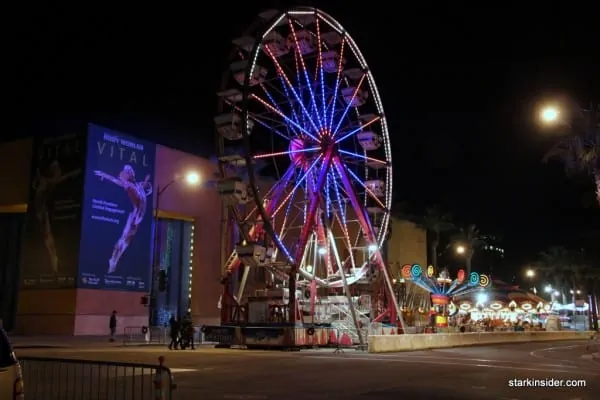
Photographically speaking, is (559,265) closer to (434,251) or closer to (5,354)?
(434,251)

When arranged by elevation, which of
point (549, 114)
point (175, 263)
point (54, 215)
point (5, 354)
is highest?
point (54, 215)

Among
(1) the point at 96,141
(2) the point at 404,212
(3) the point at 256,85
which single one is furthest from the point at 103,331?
(2) the point at 404,212

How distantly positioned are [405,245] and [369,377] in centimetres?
5873

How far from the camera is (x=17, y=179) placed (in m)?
46.7

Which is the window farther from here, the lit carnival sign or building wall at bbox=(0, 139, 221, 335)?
the lit carnival sign

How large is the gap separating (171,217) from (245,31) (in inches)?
894

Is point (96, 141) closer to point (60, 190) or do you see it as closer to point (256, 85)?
point (60, 190)

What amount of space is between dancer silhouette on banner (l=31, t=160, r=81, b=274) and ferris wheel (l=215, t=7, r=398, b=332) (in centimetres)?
1429

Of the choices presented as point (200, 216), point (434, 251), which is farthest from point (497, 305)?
point (200, 216)

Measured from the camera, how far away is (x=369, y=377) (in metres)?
16.9

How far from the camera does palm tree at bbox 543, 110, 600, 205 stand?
56.4 feet

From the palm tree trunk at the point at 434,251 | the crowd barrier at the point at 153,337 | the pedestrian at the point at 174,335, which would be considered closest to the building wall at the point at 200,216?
the crowd barrier at the point at 153,337

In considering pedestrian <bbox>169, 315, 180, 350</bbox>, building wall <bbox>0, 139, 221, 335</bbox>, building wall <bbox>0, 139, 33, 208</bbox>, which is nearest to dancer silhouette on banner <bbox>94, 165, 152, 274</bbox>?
building wall <bbox>0, 139, 221, 335</bbox>

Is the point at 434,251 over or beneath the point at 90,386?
over
